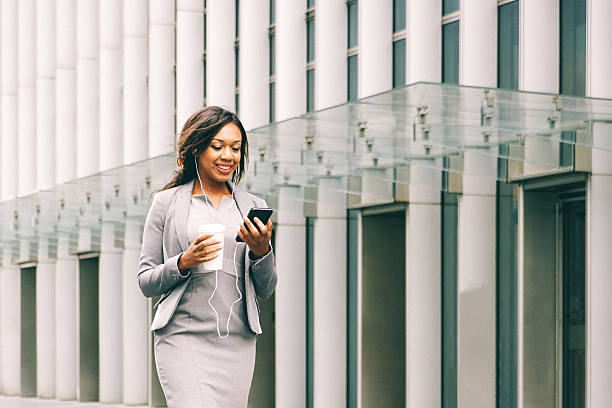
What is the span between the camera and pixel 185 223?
4055mm

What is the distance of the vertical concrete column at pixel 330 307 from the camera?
56.4ft

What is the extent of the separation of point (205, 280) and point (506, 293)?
9542mm

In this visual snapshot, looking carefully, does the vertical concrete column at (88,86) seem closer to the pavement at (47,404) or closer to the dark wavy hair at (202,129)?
the pavement at (47,404)

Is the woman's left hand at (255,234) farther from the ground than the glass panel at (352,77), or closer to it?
closer to it

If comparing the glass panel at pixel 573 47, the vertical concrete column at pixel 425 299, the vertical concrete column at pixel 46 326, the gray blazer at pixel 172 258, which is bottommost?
the vertical concrete column at pixel 46 326

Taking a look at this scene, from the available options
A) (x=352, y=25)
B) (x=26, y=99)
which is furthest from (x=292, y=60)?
(x=26, y=99)

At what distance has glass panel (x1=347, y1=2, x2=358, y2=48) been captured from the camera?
1698 cm

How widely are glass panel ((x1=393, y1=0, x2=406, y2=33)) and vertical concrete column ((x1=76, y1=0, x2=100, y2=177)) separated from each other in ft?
45.0

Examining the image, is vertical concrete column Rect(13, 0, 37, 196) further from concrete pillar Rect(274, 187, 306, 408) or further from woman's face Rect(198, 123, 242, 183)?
woman's face Rect(198, 123, 242, 183)

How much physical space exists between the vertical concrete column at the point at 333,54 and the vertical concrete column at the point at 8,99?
60.7ft

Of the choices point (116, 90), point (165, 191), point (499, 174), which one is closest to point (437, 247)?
point (499, 174)

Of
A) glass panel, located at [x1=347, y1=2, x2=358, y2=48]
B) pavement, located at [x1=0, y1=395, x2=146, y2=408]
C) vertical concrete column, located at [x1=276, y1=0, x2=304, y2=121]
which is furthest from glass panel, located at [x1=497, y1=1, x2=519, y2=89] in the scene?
pavement, located at [x1=0, y1=395, x2=146, y2=408]

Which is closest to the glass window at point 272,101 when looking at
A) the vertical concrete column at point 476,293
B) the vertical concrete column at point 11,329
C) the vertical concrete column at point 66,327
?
the vertical concrete column at point 476,293

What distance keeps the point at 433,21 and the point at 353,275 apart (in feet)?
13.8
